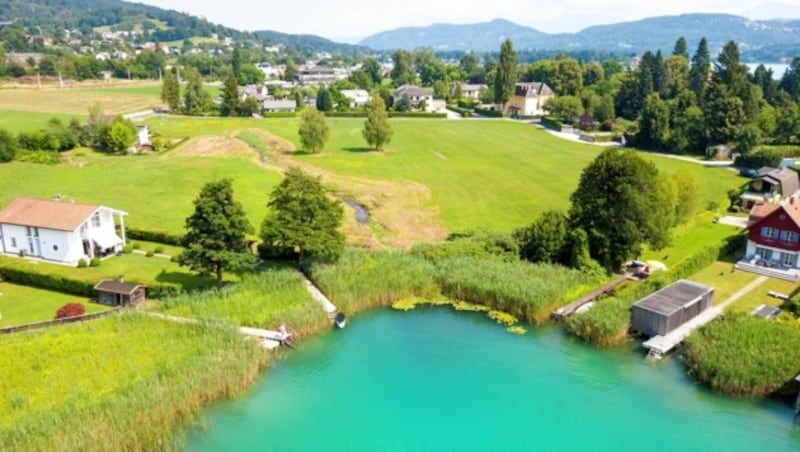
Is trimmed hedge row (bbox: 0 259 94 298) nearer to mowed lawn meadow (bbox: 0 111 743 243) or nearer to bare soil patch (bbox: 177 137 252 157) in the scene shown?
mowed lawn meadow (bbox: 0 111 743 243)

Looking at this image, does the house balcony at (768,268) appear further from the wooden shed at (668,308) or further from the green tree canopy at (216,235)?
the green tree canopy at (216,235)

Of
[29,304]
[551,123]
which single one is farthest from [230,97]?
[29,304]

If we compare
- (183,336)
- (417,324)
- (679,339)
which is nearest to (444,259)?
(417,324)

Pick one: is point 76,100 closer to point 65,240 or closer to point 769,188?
point 65,240

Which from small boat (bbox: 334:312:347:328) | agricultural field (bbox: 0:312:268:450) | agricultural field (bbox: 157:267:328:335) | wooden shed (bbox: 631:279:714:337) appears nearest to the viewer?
agricultural field (bbox: 0:312:268:450)

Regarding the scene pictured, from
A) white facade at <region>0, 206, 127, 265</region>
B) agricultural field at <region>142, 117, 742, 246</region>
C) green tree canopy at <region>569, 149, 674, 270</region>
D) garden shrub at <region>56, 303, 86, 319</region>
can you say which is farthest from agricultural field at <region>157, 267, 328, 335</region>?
green tree canopy at <region>569, 149, 674, 270</region>

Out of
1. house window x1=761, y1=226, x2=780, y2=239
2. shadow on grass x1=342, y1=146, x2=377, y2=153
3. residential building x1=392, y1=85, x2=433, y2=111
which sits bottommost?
house window x1=761, y1=226, x2=780, y2=239
